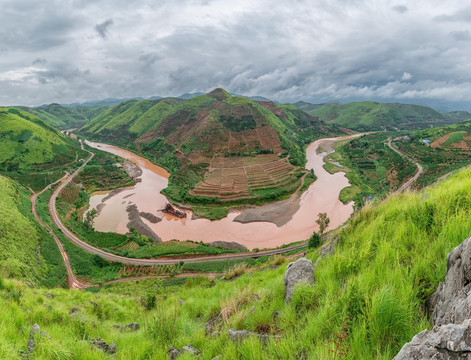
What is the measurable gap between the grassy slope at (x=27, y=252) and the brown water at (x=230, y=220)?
11116 millimetres

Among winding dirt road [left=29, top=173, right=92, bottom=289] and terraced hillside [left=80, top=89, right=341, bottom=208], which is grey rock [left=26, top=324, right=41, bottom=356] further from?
terraced hillside [left=80, top=89, right=341, bottom=208]

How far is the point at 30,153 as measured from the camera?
76188 mm

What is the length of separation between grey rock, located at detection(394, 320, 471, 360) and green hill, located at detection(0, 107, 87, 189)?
252ft

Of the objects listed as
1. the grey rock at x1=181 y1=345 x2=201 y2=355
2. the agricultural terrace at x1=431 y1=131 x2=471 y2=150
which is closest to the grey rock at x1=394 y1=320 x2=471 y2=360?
the grey rock at x1=181 y1=345 x2=201 y2=355

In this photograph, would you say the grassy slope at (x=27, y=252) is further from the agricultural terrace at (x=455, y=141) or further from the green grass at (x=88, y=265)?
the agricultural terrace at (x=455, y=141)

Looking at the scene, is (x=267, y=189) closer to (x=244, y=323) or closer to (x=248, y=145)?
(x=248, y=145)

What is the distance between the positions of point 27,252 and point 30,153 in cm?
6803

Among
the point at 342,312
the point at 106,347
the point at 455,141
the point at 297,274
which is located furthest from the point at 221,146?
the point at 455,141

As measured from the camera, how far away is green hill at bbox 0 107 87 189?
65481 millimetres

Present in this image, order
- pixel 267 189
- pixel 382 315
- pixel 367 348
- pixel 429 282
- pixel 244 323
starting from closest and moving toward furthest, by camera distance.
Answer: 1. pixel 367 348
2. pixel 382 315
3. pixel 429 282
4. pixel 244 323
5. pixel 267 189

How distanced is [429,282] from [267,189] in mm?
54039

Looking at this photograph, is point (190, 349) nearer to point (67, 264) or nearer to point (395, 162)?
point (67, 264)

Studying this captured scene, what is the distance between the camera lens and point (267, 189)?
186 feet

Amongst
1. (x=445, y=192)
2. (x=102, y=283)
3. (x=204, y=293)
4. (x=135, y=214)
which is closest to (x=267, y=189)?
(x=135, y=214)
